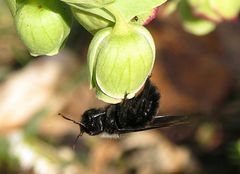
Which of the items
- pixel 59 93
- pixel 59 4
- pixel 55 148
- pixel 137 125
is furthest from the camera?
pixel 59 93

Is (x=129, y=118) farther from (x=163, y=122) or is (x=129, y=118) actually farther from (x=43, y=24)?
(x=43, y=24)

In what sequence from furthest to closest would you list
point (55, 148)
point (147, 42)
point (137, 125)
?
point (55, 148) < point (137, 125) < point (147, 42)

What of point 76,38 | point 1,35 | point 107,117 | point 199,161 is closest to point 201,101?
point 199,161

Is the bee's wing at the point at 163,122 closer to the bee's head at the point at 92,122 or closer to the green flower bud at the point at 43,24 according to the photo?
the bee's head at the point at 92,122

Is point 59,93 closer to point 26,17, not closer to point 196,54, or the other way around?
point 196,54

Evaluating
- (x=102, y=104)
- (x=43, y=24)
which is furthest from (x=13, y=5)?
(x=102, y=104)

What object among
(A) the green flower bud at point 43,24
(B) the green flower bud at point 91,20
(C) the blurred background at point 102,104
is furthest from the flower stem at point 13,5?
(C) the blurred background at point 102,104
